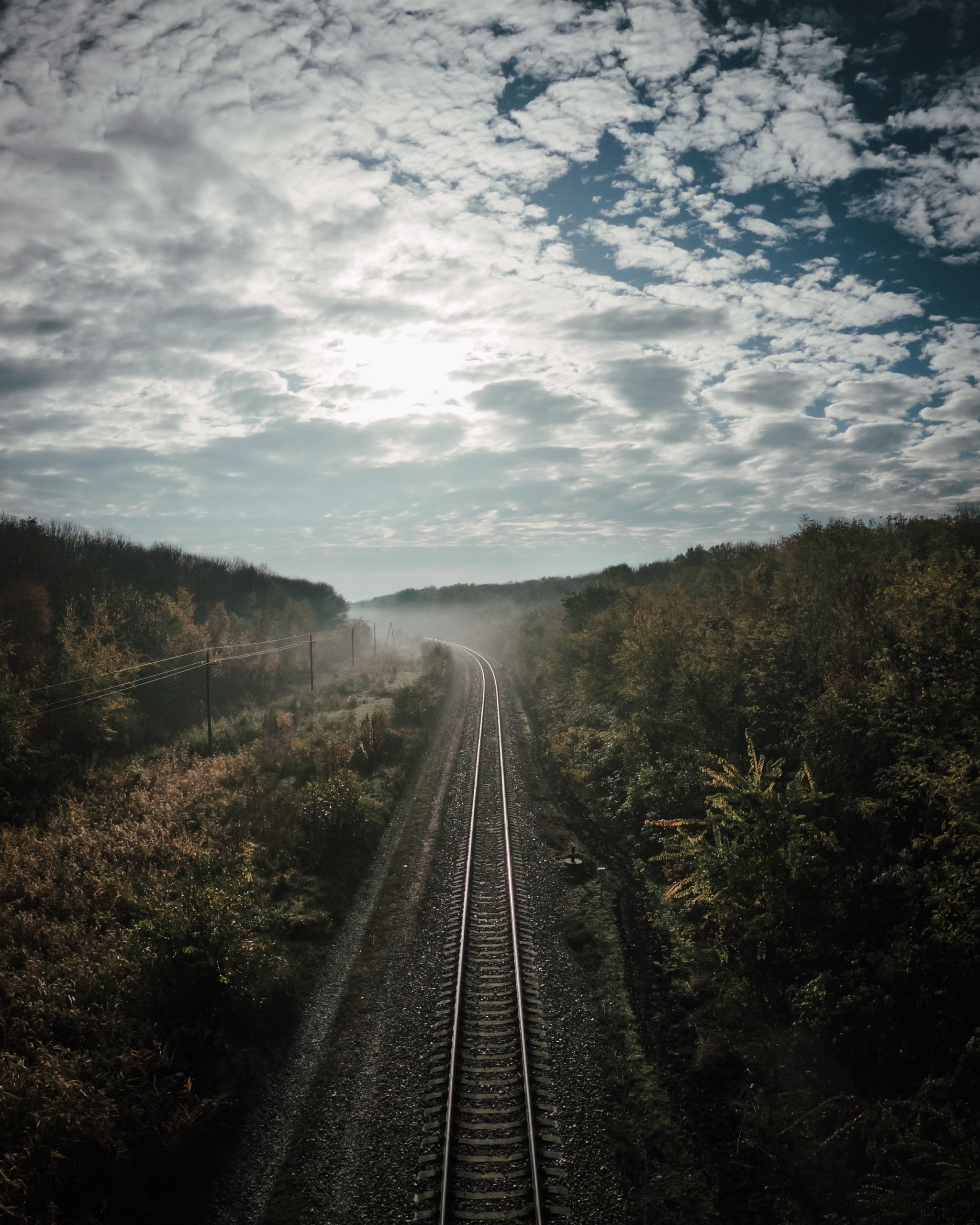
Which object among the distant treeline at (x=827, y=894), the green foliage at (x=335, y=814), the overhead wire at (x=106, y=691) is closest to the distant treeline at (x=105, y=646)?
the overhead wire at (x=106, y=691)

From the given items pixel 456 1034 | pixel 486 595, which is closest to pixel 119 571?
pixel 456 1034

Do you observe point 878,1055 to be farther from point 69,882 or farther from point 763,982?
point 69,882

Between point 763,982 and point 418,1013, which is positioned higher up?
point 763,982

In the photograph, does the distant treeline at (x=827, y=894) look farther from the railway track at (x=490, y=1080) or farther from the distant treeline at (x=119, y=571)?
the distant treeline at (x=119, y=571)

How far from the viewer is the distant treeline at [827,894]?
6.63 metres

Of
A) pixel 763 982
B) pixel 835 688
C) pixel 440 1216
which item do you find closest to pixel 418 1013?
pixel 440 1216

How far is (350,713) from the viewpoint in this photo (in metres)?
28.8

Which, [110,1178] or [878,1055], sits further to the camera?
[878,1055]

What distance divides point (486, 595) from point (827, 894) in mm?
117643

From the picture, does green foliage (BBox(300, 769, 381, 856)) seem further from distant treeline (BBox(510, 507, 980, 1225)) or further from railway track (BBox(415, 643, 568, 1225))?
distant treeline (BBox(510, 507, 980, 1225))

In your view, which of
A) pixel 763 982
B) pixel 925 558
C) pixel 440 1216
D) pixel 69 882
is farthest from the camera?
pixel 925 558

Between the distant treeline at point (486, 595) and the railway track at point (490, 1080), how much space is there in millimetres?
42370

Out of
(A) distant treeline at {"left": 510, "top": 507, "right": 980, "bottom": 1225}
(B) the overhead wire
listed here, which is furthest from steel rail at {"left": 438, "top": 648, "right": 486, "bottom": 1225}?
(B) the overhead wire

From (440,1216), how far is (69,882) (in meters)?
10.6
